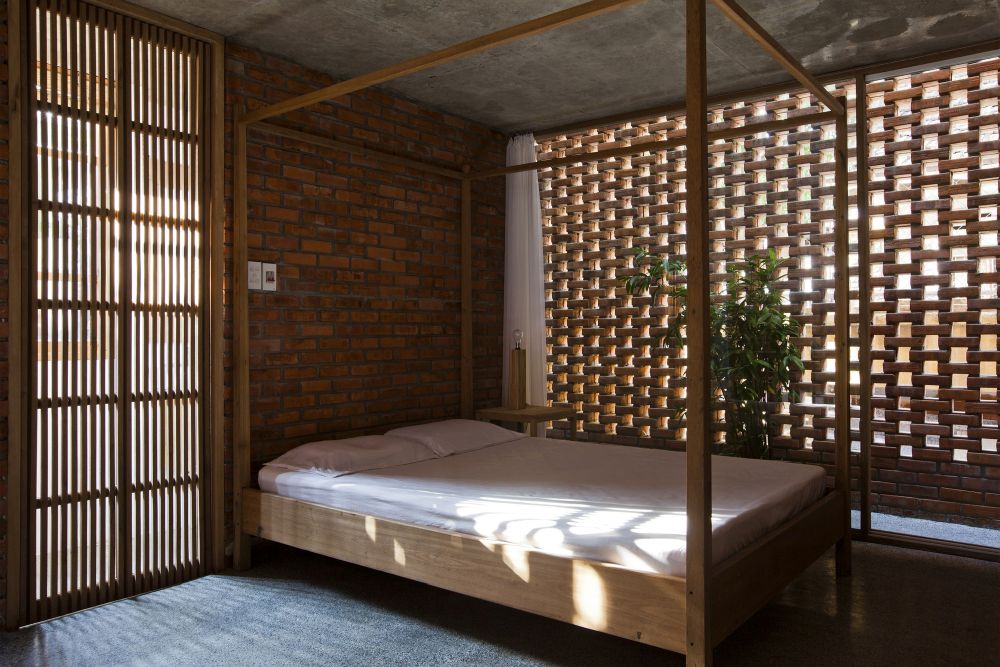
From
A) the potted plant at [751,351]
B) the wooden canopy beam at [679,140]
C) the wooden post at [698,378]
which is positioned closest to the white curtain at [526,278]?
the wooden canopy beam at [679,140]

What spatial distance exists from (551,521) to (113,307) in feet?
6.91

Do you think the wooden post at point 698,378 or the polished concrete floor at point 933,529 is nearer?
the wooden post at point 698,378

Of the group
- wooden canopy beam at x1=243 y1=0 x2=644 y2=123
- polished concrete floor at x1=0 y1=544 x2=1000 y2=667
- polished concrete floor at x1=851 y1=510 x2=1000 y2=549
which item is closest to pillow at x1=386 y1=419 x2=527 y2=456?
polished concrete floor at x1=0 y1=544 x2=1000 y2=667

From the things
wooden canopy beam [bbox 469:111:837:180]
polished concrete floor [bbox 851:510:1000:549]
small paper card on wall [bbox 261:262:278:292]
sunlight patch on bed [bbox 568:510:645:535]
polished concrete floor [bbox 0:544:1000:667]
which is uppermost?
wooden canopy beam [bbox 469:111:837:180]

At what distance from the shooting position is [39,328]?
2982 mm

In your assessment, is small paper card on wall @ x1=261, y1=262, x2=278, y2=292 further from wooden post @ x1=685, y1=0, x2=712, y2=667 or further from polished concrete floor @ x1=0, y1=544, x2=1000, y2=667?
wooden post @ x1=685, y1=0, x2=712, y2=667

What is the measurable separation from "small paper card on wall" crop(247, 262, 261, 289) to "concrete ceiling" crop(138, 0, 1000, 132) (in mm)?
1107

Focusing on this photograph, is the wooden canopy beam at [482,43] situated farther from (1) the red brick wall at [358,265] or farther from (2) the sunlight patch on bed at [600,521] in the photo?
(2) the sunlight patch on bed at [600,521]

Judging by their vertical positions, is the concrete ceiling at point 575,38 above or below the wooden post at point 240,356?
above

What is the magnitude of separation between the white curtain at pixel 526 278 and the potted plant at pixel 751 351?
100 centimetres

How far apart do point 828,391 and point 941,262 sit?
967 mm

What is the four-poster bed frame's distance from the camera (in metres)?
2.17

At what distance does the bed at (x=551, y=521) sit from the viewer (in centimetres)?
234

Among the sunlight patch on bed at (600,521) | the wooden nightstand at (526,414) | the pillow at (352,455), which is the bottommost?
the sunlight patch on bed at (600,521)
